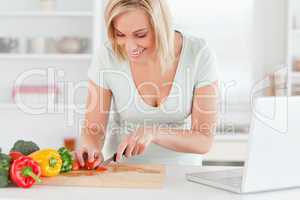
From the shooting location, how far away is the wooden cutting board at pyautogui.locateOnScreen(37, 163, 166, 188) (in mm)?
1604

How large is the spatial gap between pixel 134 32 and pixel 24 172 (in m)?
0.71

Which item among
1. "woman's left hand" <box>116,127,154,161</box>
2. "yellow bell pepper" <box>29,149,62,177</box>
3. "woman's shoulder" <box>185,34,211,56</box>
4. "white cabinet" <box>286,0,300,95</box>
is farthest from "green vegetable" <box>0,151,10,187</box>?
"white cabinet" <box>286,0,300,95</box>

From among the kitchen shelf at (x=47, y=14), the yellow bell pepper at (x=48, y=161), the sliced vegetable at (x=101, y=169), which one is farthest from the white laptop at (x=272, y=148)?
the kitchen shelf at (x=47, y=14)

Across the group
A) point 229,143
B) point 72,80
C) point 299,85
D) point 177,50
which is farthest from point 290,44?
point 177,50

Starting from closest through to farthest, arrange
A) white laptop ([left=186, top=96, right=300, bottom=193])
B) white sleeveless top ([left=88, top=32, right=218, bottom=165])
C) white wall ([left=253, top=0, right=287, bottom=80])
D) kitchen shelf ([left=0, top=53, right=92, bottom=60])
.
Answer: white laptop ([left=186, top=96, right=300, bottom=193])
white sleeveless top ([left=88, top=32, right=218, bottom=165])
kitchen shelf ([left=0, top=53, right=92, bottom=60])
white wall ([left=253, top=0, right=287, bottom=80])

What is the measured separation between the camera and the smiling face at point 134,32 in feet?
6.51

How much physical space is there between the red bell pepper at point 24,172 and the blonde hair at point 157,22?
673 millimetres

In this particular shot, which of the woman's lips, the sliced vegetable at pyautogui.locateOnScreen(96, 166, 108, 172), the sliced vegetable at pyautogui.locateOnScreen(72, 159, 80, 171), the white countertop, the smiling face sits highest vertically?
the smiling face

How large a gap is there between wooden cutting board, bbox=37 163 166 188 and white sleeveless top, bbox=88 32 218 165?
0.39m

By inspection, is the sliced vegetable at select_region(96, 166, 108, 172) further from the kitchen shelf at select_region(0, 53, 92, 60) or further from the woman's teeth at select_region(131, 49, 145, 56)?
the kitchen shelf at select_region(0, 53, 92, 60)

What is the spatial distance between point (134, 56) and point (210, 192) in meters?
0.71

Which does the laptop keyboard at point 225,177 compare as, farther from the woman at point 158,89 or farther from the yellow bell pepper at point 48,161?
the yellow bell pepper at point 48,161

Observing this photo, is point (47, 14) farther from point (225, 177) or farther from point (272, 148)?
point (272, 148)

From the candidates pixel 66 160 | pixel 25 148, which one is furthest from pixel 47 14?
pixel 66 160
